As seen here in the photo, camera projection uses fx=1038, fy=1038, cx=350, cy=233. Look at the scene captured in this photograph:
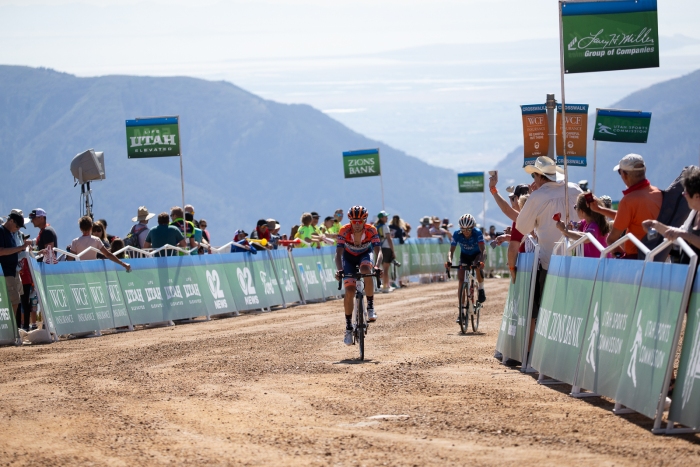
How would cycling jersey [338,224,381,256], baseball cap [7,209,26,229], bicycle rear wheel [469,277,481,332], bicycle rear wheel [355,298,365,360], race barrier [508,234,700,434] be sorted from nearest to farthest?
race barrier [508,234,700,434] → bicycle rear wheel [355,298,365,360] → cycling jersey [338,224,381,256] → baseball cap [7,209,26,229] → bicycle rear wheel [469,277,481,332]

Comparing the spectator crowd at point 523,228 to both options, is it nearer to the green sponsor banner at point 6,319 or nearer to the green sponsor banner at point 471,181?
the green sponsor banner at point 6,319

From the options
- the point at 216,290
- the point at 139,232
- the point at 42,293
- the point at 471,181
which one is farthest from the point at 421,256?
the point at 42,293

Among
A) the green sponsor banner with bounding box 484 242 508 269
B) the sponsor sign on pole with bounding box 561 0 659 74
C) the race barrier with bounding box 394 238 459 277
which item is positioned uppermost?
the sponsor sign on pole with bounding box 561 0 659 74

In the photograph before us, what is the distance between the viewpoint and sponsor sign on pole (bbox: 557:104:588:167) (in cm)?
1867

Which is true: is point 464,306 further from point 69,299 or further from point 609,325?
point 609,325

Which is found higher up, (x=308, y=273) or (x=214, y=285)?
(x=214, y=285)

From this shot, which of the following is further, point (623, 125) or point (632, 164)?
point (623, 125)

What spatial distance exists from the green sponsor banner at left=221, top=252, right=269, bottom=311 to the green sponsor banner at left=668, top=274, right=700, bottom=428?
15.5 meters

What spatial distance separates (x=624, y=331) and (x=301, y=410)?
279 cm

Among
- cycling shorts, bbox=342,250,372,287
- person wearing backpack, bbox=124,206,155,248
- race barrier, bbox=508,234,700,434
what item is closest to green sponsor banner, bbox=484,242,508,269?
person wearing backpack, bbox=124,206,155,248

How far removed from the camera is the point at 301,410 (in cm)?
894

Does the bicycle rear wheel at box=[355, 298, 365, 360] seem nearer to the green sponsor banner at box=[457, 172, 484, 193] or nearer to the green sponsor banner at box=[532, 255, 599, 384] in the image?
the green sponsor banner at box=[532, 255, 599, 384]

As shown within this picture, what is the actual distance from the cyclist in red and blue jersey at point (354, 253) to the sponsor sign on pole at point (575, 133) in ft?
19.3

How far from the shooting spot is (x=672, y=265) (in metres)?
7.32
